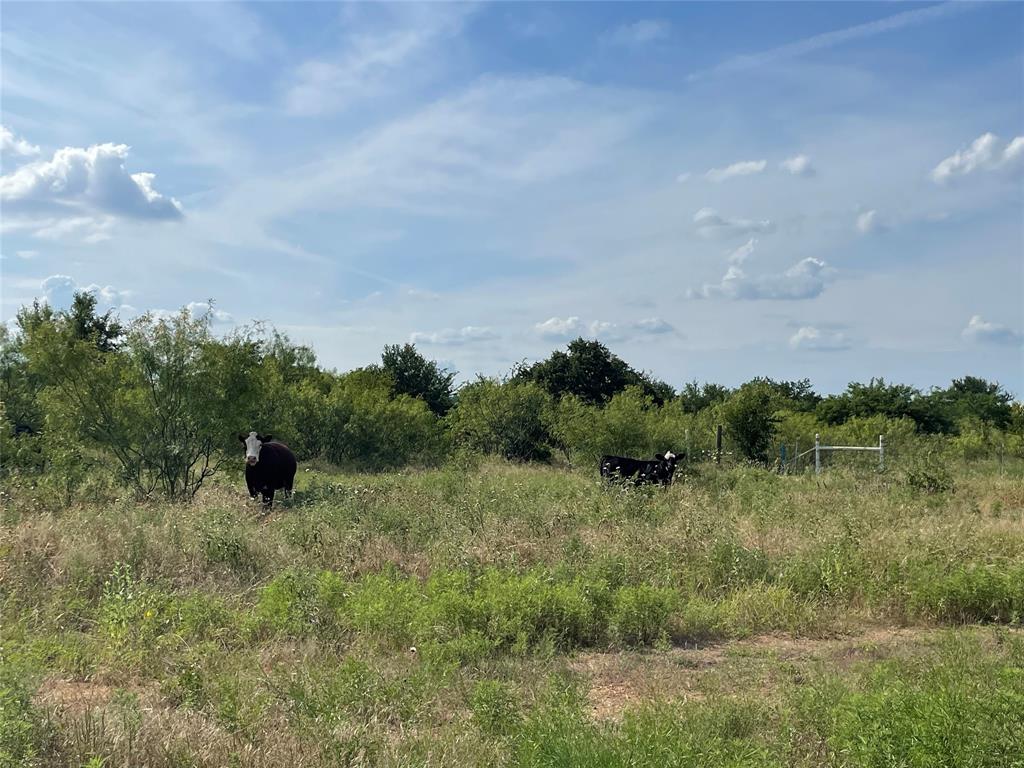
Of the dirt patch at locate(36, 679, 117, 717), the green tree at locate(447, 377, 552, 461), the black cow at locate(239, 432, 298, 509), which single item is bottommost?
the dirt patch at locate(36, 679, 117, 717)

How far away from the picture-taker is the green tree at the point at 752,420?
25.3 metres

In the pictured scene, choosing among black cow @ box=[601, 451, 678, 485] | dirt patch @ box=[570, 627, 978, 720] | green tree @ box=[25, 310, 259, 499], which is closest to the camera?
dirt patch @ box=[570, 627, 978, 720]

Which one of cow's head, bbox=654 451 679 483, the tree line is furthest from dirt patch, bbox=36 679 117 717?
cow's head, bbox=654 451 679 483

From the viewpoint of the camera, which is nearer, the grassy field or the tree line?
the grassy field

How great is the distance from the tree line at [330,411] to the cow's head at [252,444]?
41cm

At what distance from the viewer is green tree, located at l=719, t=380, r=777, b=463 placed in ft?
83.0

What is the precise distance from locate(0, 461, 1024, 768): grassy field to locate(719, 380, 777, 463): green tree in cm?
1386

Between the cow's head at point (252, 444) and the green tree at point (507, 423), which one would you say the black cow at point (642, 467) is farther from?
the green tree at point (507, 423)

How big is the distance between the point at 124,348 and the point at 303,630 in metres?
9.97

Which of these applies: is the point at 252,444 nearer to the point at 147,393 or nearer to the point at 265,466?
the point at 265,466

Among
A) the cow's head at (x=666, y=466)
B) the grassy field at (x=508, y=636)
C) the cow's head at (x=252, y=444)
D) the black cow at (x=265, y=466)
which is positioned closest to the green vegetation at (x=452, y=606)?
the grassy field at (x=508, y=636)

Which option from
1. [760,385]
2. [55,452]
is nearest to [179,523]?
[55,452]

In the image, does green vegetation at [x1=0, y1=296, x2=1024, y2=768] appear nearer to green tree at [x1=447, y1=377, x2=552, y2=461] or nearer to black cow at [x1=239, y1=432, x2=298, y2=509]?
black cow at [x1=239, y1=432, x2=298, y2=509]

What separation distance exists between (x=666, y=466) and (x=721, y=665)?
12.9 m
